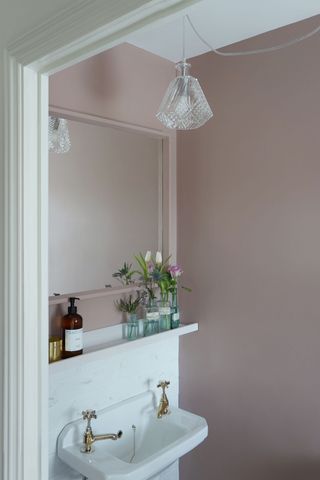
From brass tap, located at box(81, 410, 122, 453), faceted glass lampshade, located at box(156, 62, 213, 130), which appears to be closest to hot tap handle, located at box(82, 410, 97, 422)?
brass tap, located at box(81, 410, 122, 453)

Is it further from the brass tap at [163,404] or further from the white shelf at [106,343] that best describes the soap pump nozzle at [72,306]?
the brass tap at [163,404]

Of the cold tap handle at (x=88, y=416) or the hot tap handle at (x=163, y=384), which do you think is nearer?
the cold tap handle at (x=88, y=416)

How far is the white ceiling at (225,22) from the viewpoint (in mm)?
1562

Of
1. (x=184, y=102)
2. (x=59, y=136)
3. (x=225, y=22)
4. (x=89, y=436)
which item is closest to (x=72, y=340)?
(x=89, y=436)

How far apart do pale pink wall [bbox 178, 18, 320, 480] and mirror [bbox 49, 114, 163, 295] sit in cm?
18

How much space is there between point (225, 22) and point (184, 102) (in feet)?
1.64

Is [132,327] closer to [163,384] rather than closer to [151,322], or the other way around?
[151,322]

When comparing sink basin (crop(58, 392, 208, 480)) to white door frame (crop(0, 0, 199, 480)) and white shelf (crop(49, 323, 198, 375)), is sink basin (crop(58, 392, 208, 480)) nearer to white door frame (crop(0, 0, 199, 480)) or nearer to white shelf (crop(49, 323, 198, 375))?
white shelf (crop(49, 323, 198, 375))

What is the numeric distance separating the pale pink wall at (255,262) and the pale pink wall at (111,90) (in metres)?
0.23

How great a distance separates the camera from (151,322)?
1.91 meters

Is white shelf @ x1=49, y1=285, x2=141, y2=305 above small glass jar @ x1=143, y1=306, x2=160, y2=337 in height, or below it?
above

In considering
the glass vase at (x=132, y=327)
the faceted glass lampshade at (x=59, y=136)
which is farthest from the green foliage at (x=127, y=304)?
the faceted glass lampshade at (x=59, y=136)

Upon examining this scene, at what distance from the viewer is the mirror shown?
5.43 feet

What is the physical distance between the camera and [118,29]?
2.62 ft
